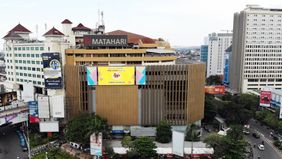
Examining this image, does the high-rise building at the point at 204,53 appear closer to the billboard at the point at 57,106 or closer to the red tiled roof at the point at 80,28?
the red tiled roof at the point at 80,28

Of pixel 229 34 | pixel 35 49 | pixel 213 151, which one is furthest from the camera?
pixel 229 34

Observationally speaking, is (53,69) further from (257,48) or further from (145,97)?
(257,48)

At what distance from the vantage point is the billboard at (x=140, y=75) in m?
49.7

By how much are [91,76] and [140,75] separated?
9466mm

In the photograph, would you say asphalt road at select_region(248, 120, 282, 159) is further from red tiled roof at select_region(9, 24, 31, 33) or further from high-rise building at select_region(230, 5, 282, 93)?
red tiled roof at select_region(9, 24, 31, 33)

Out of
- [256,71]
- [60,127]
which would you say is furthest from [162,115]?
[256,71]

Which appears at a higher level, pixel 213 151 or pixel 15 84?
pixel 15 84

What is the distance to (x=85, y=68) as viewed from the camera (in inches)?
2004

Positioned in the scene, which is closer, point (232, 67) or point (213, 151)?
point (213, 151)

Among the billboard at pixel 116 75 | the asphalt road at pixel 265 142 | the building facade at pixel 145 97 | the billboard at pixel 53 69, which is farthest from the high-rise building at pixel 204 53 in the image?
the billboard at pixel 53 69

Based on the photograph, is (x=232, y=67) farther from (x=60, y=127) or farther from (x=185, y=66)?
(x=60, y=127)

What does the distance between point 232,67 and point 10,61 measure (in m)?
77.4

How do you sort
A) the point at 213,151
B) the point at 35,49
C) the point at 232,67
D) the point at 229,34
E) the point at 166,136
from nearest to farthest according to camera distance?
the point at 213,151 → the point at 166,136 → the point at 35,49 → the point at 232,67 → the point at 229,34

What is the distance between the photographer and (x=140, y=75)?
164 feet
